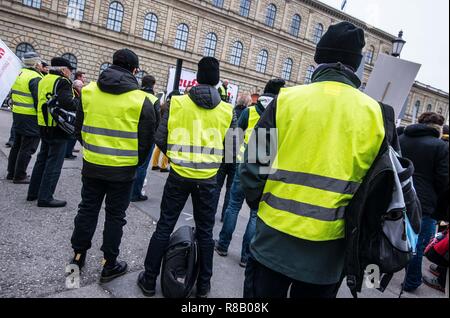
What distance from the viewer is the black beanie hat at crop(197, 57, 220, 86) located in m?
2.82

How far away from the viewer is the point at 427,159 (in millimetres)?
3523

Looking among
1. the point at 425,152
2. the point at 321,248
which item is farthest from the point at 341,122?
the point at 425,152

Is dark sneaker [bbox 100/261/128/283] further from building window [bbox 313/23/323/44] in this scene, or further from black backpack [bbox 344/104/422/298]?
building window [bbox 313/23/323/44]

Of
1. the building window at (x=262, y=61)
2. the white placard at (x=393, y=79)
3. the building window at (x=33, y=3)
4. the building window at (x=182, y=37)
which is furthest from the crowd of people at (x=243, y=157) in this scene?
the building window at (x=262, y=61)

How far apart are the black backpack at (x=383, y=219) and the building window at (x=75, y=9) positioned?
26067 mm

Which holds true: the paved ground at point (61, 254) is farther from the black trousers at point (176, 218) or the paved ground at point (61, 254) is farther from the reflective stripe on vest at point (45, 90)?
the reflective stripe on vest at point (45, 90)

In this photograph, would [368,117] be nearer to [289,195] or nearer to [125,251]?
[289,195]

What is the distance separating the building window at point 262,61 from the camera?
1211 inches

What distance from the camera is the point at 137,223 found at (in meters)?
4.25

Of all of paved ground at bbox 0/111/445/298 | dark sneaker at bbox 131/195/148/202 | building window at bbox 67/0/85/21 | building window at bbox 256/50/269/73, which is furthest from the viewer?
building window at bbox 256/50/269/73

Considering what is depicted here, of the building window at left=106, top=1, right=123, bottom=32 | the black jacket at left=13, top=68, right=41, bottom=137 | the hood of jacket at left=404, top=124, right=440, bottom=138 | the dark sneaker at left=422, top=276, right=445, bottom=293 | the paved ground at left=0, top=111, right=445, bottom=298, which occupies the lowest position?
the dark sneaker at left=422, top=276, right=445, bottom=293

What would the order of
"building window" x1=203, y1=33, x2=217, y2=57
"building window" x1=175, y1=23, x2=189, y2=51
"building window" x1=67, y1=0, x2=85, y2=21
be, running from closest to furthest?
"building window" x1=67, y1=0, x2=85, y2=21, "building window" x1=175, y1=23, x2=189, y2=51, "building window" x1=203, y1=33, x2=217, y2=57

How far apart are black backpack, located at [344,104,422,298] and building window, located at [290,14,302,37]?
34.0 metres

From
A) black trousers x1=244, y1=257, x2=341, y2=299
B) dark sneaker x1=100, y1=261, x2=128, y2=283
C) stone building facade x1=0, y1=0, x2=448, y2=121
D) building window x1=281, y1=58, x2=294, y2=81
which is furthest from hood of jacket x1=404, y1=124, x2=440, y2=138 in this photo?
building window x1=281, y1=58, x2=294, y2=81
